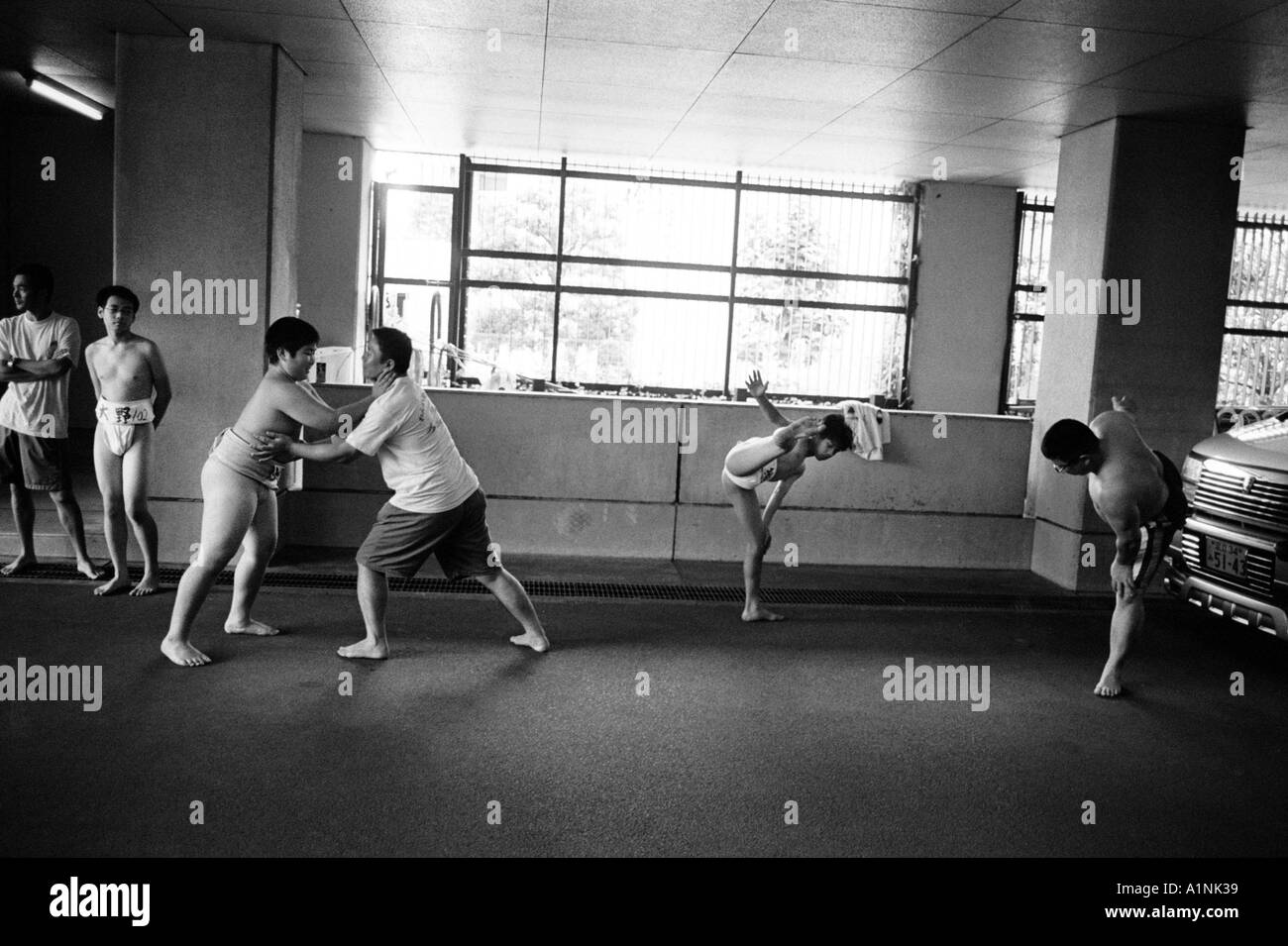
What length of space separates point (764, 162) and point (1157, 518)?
598 centimetres

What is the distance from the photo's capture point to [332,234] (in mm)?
9992

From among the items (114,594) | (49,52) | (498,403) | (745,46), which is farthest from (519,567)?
(49,52)

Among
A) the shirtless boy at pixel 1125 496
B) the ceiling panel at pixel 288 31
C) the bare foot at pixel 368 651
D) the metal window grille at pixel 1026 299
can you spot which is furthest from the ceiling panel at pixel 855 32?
the metal window grille at pixel 1026 299

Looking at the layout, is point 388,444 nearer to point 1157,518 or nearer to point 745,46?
point 745,46

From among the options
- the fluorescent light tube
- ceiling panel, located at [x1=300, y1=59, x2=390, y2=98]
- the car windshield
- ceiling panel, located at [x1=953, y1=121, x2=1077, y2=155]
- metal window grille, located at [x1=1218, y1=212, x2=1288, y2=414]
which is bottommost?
the car windshield

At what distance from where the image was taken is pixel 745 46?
6.20 metres

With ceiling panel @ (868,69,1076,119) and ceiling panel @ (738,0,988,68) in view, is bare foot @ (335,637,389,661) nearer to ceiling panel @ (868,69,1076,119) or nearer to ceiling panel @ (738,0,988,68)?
ceiling panel @ (738,0,988,68)

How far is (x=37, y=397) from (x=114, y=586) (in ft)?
3.98

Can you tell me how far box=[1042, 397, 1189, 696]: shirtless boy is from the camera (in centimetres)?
499

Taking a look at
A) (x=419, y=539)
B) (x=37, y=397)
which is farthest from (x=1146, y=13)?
(x=37, y=397)

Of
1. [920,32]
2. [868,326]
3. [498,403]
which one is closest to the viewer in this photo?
[920,32]

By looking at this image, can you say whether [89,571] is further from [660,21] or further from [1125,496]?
[1125,496]

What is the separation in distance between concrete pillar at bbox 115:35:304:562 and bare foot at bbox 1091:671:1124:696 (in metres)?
5.21

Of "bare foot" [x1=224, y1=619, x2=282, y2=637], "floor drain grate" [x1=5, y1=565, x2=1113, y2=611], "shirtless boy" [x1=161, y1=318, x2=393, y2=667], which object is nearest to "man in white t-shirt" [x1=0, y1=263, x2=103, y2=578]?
"floor drain grate" [x1=5, y1=565, x2=1113, y2=611]
